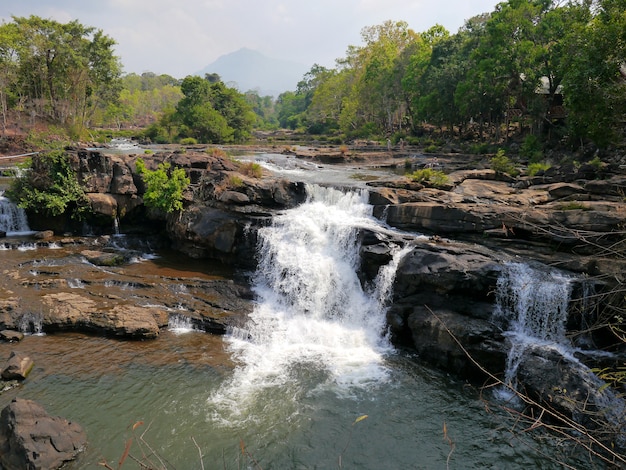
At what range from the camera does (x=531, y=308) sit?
1127cm

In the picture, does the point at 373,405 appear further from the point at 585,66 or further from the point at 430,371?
the point at 585,66

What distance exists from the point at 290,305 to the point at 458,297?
5.34 m

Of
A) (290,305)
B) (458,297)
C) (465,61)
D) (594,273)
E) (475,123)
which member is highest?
(465,61)

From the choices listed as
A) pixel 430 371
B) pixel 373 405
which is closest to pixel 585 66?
pixel 430 371

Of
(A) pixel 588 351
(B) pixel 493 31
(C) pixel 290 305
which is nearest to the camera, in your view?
(A) pixel 588 351

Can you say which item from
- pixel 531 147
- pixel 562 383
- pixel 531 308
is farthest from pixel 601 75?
pixel 562 383

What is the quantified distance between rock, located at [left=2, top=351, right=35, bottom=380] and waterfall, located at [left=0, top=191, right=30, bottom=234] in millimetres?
10150

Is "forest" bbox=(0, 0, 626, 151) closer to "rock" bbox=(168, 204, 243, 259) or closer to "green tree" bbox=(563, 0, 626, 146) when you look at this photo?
"green tree" bbox=(563, 0, 626, 146)

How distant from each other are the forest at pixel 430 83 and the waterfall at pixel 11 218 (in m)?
22.5

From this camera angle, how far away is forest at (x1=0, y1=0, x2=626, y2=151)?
1656 centimetres

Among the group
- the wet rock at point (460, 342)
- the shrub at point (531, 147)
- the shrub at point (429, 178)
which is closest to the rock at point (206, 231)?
the wet rock at point (460, 342)

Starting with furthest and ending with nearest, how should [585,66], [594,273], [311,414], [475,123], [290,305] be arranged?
[475,123]
[585,66]
[290,305]
[594,273]
[311,414]

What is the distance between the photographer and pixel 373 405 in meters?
9.70

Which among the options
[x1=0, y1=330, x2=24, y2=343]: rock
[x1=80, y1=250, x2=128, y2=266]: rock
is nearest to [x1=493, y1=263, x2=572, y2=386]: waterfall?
[x1=0, y1=330, x2=24, y2=343]: rock
